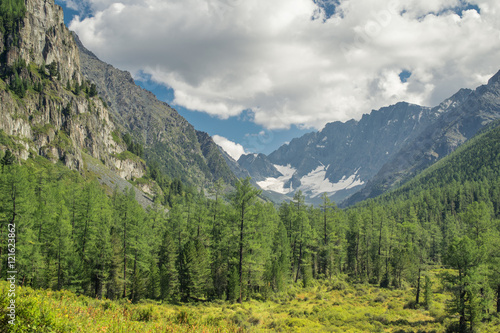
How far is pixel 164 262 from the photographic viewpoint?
38.9 metres

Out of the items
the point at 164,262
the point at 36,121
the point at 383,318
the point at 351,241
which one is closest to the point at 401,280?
the point at 351,241

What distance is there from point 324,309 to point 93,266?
2905 centimetres

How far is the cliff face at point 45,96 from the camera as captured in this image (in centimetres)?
12681

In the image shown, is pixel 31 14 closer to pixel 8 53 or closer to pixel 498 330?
pixel 8 53

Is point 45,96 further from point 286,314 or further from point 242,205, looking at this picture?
point 286,314

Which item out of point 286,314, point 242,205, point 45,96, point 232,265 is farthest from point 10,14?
point 286,314

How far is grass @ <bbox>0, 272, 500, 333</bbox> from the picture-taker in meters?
14.1

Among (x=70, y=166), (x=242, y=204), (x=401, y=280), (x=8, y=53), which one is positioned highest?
(x=8, y=53)

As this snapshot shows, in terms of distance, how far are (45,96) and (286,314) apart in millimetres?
171127

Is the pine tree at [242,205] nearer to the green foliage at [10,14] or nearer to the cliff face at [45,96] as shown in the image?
the cliff face at [45,96]

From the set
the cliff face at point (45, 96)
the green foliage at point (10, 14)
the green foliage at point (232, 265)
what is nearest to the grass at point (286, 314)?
the green foliage at point (232, 265)

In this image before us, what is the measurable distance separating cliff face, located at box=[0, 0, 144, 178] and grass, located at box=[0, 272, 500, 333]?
12206cm

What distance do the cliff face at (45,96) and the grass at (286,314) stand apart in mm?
122064

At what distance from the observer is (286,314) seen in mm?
30141
